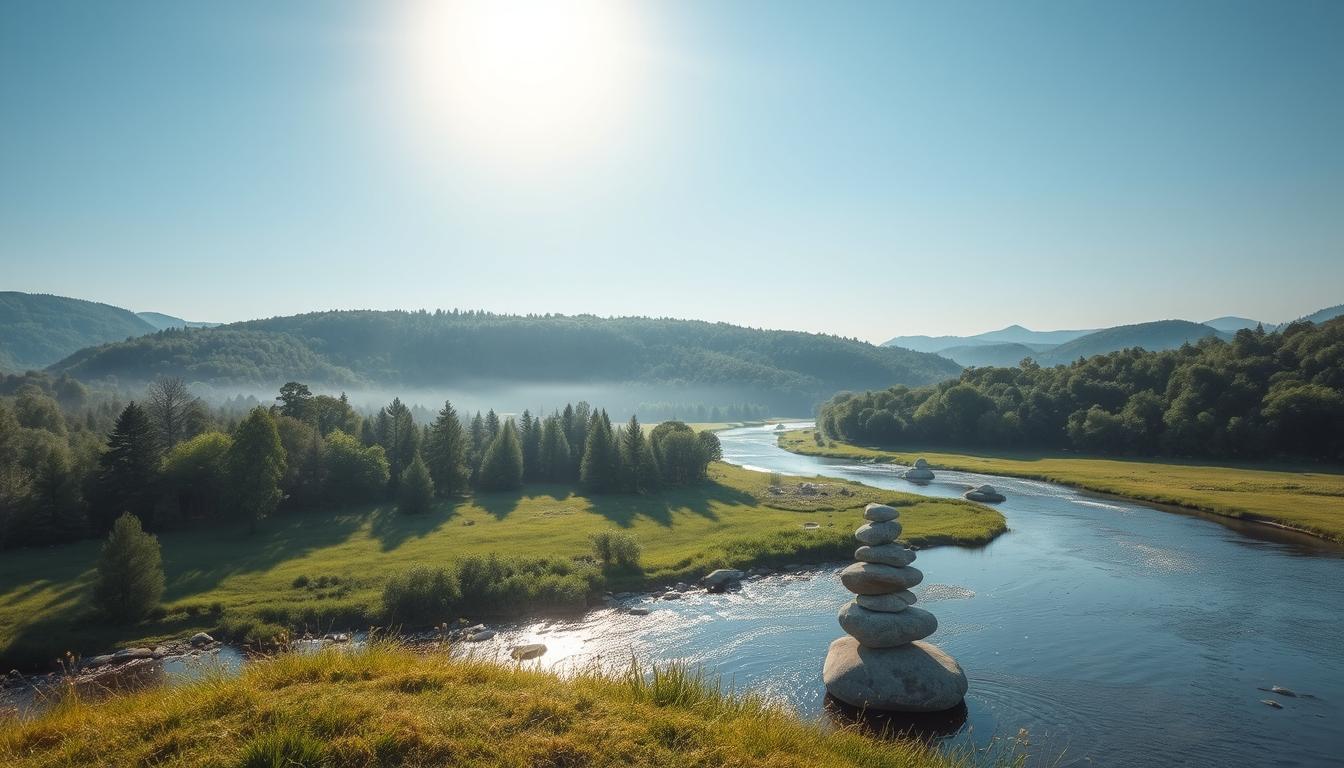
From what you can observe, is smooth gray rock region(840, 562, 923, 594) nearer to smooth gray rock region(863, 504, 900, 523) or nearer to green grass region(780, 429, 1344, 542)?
smooth gray rock region(863, 504, 900, 523)

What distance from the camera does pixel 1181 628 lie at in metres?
31.5

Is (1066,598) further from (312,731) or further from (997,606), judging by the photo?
(312,731)

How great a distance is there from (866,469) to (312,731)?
110047mm

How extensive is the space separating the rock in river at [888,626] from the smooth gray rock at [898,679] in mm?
378

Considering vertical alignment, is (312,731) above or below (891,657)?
above

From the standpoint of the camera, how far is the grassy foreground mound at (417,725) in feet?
31.5

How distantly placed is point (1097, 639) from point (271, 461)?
220 feet

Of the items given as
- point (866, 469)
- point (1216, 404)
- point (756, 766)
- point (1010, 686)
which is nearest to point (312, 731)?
point (756, 766)

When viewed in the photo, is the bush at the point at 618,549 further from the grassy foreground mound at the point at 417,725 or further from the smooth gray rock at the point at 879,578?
the grassy foreground mound at the point at 417,725

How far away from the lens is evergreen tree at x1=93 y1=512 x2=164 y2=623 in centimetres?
3747

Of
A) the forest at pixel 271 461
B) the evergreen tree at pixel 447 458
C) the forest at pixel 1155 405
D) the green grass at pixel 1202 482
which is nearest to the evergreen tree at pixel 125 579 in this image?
the forest at pixel 271 461

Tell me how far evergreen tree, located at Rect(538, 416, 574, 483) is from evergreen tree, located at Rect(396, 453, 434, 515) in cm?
2735

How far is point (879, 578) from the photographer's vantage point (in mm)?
26141

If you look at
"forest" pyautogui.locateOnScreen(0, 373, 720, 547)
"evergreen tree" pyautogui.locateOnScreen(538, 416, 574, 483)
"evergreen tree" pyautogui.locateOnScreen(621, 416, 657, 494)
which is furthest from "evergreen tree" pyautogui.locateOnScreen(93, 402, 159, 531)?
"evergreen tree" pyautogui.locateOnScreen(621, 416, 657, 494)
